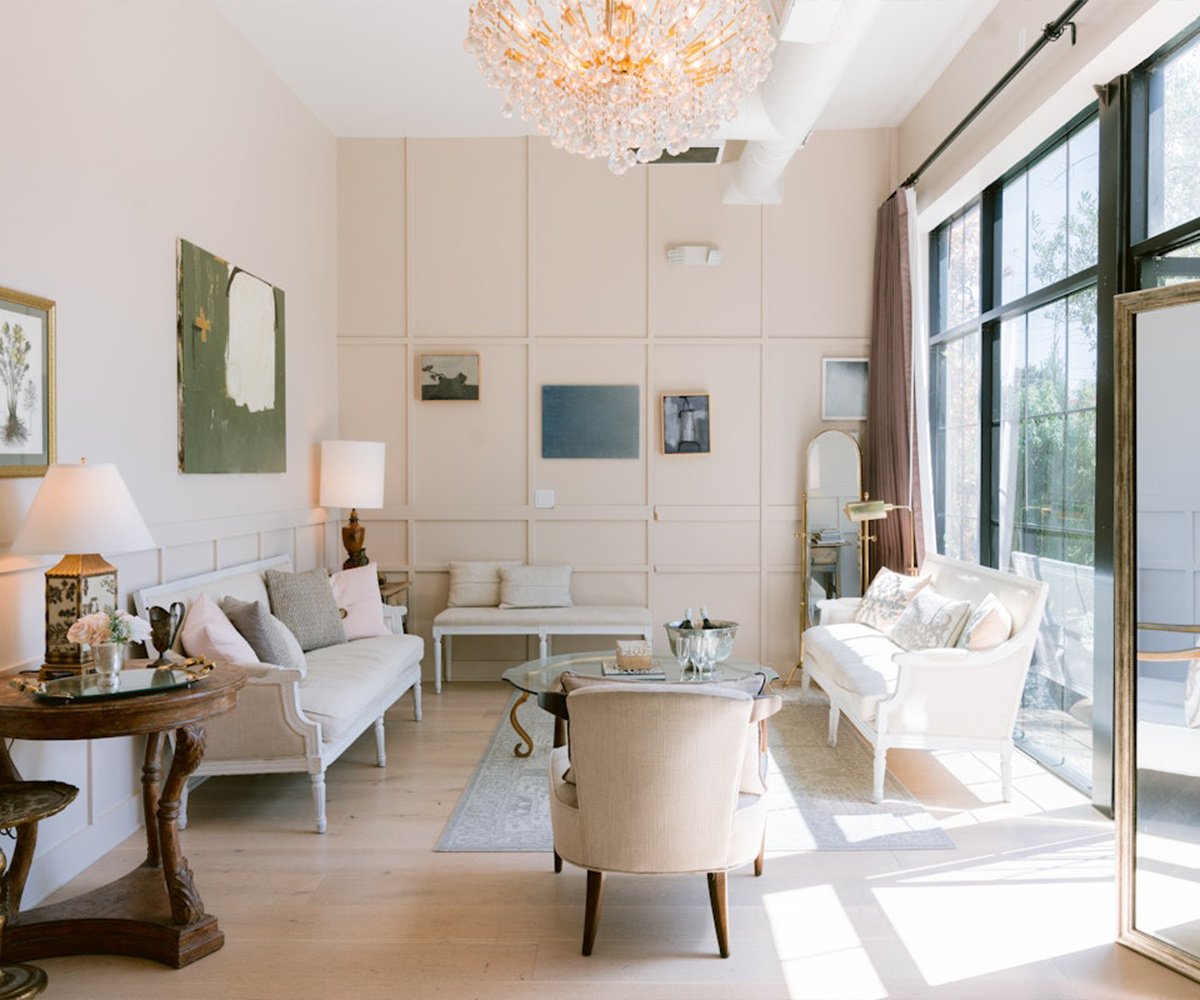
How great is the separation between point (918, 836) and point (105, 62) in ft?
14.3

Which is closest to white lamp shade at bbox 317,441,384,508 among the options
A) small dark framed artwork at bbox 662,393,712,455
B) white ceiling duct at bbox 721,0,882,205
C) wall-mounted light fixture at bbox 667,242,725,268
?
small dark framed artwork at bbox 662,393,712,455

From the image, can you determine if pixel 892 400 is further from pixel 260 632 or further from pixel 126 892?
pixel 126 892

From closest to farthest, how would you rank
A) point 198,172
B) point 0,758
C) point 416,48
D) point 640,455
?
point 0,758 → point 198,172 → point 416,48 → point 640,455

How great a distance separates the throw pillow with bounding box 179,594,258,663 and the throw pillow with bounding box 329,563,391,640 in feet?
4.26

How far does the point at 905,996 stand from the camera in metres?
2.64

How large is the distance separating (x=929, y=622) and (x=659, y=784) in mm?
2452

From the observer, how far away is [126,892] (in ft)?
10.3

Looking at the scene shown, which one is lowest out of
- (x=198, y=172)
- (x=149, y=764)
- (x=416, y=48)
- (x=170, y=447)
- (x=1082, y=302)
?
(x=149, y=764)

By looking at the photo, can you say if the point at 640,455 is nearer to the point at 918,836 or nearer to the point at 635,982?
the point at 918,836

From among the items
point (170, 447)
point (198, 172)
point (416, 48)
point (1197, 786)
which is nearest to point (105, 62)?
point (198, 172)

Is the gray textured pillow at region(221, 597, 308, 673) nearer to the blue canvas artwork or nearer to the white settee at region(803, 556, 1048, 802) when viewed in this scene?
the white settee at region(803, 556, 1048, 802)

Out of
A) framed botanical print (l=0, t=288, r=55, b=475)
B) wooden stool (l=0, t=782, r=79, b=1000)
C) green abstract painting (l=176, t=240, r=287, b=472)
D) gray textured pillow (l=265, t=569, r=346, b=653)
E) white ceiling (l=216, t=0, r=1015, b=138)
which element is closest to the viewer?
wooden stool (l=0, t=782, r=79, b=1000)

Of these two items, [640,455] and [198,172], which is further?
[640,455]

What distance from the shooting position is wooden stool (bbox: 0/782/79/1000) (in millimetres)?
2535
